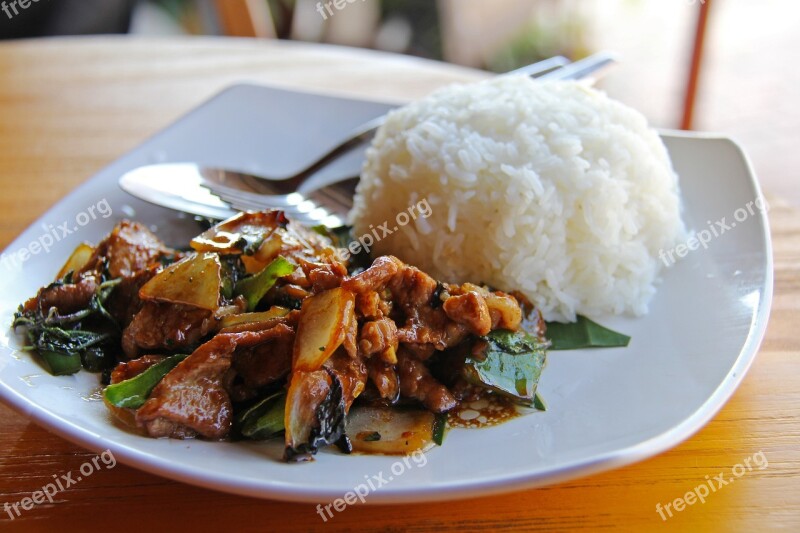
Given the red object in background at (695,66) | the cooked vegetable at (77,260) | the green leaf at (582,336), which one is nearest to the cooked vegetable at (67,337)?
the cooked vegetable at (77,260)

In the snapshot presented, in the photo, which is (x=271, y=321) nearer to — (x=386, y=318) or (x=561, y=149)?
(x=386, y=318)

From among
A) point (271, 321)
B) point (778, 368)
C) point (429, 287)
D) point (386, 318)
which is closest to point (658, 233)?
point (778, 368)

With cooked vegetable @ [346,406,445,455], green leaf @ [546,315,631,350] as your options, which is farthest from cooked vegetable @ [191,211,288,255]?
green leaf @ [546,315,631,350]

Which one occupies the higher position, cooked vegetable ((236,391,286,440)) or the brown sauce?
cooked vegetable ((236,391,286,440))

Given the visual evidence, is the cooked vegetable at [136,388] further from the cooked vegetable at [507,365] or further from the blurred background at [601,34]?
the blurred background at [601,34]

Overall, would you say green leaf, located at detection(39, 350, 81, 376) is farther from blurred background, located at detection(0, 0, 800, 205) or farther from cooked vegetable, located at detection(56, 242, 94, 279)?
blurred background, located at detection(0, 0, 800, 205)

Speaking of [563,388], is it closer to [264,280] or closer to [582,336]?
[582,336]
